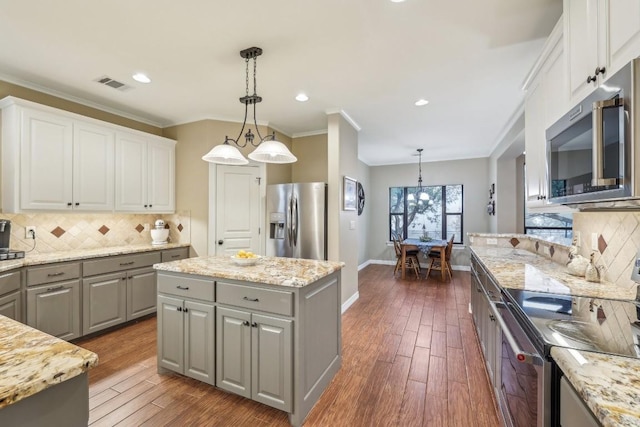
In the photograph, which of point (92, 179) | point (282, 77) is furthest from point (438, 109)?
point (92, 179)

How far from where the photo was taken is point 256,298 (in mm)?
1848

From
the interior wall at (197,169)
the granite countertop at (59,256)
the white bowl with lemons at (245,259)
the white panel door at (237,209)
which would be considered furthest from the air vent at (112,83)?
the white bowl with lemons at (245,259)

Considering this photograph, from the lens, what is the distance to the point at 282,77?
2785 millimetres

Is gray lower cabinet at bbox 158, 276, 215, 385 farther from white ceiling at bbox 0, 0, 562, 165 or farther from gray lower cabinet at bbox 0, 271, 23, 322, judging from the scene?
white ceiling at bbox 0, 0, 562, 165

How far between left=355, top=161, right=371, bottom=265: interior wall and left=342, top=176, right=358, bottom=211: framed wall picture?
2717 millimetres

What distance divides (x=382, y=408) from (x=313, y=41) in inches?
111

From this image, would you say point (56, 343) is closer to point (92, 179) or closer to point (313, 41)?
point (313, 41)

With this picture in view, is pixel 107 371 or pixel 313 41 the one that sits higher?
pixel 313 41

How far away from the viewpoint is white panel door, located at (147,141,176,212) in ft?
12.5

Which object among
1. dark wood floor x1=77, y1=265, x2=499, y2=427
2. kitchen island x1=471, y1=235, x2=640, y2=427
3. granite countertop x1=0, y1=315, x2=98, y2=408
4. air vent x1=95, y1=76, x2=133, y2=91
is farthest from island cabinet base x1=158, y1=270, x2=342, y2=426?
air vent x1=95, y1=76, x2=133, y2=91

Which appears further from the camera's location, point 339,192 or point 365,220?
point 365,220

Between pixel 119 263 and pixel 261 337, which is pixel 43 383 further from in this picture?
pixel 119 263

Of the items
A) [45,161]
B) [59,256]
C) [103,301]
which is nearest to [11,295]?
[59,256]

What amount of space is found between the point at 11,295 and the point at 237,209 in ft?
7.59
